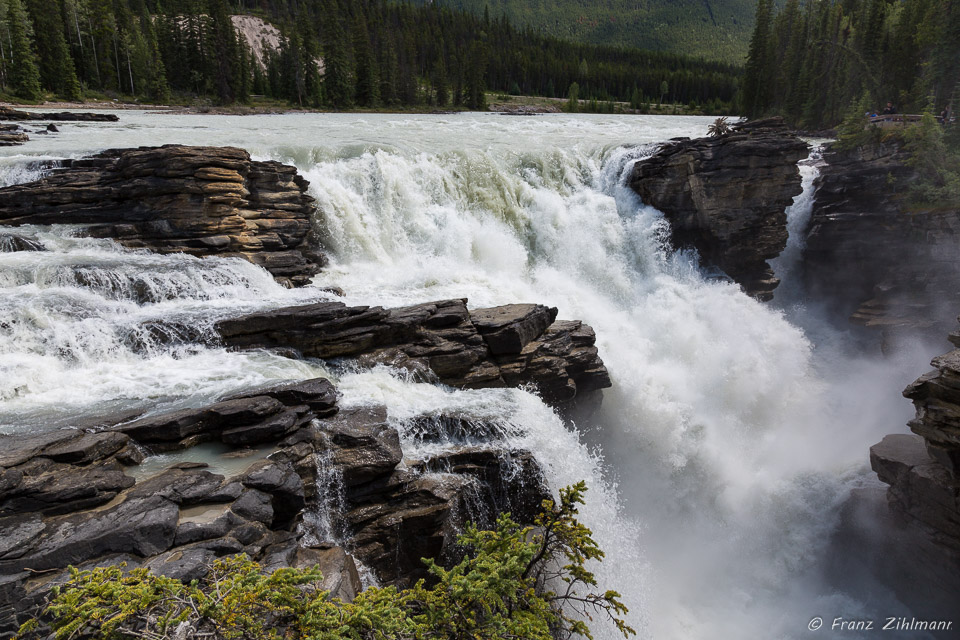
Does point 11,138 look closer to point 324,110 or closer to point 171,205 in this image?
point 171,205

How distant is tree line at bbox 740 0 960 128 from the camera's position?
3594 cm

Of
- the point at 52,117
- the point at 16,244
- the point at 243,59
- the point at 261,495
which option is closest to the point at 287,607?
the point at 261,495

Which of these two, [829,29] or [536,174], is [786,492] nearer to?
[536,174]

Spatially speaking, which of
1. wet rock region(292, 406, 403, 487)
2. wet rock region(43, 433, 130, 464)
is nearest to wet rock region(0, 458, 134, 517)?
wet rock region(43, 433, 130, 464)

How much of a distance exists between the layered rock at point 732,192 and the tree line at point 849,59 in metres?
18.2

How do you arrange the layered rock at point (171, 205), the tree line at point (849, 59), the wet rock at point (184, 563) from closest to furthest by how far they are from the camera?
the wet rock at point (184, 563) → the layered rock at point (171, 205) → the tree line at point (849, 59)

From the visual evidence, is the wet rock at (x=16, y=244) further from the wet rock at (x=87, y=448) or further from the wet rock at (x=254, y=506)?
the wet rock at (x=254, y=506)

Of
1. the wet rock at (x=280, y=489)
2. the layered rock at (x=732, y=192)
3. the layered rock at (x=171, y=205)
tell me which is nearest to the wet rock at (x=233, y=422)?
the wet rock at (x=280, y=489)

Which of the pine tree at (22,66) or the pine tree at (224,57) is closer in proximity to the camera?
the pine tree at (22,66)

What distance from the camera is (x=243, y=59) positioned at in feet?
235

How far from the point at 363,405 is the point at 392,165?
44.1 ft

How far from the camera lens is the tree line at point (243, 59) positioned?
54.9 metres

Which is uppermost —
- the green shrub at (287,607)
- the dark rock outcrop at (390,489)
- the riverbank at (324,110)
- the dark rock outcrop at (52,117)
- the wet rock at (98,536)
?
the riverbank at (324,110)

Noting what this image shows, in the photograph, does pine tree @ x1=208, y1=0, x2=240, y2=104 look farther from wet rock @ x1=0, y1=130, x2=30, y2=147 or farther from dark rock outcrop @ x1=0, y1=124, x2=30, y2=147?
wet rock @ x1=0, y1=130, x2=30, y2=147
